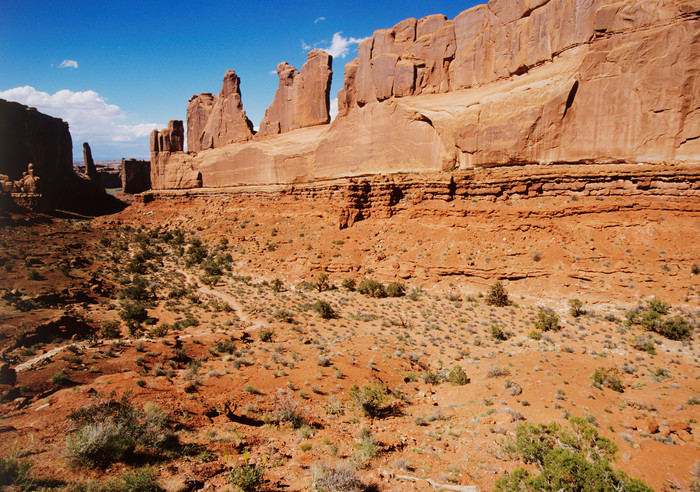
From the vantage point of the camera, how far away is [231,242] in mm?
30172

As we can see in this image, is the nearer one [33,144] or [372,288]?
[372,288]

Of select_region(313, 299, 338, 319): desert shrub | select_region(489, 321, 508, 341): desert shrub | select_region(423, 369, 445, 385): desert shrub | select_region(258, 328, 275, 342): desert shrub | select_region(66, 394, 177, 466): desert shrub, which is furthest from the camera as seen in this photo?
select_region(313, 299, 338, 319): desert shrub

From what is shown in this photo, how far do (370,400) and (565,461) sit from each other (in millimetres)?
4115

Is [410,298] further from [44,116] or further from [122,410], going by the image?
→ [44,116]

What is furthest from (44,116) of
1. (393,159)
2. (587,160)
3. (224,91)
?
(587,160)

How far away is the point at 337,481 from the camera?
492 centimetres

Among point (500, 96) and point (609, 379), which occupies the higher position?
point (500, 96)

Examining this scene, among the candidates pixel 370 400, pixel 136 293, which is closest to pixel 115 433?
pixel 370 400

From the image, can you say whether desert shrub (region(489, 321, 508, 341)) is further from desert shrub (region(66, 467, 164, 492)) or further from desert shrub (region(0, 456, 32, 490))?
desert shrub (region(0, 456, 32, 490))

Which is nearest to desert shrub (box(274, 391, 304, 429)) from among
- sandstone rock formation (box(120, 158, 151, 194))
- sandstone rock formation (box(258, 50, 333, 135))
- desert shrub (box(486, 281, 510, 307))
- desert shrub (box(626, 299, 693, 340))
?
desert shrub (box(486, 281, 510, 307))

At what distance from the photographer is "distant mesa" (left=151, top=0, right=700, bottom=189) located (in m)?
16.6

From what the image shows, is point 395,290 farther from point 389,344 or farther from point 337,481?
point 337,481

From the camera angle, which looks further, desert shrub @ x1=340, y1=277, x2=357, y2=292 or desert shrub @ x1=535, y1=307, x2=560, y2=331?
desert shrub @ x1=340, y1=277, x2=357, y2=292

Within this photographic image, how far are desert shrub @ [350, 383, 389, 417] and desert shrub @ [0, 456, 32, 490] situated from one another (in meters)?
5.92
